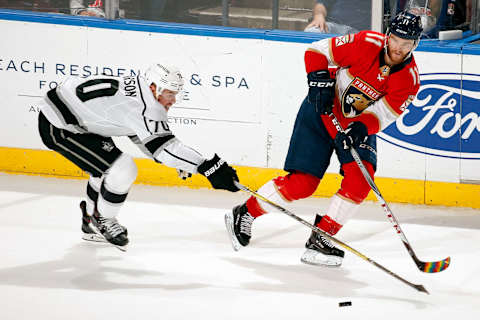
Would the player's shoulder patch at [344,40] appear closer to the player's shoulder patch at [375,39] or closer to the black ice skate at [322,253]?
the player's shoulder patch at [375,39]

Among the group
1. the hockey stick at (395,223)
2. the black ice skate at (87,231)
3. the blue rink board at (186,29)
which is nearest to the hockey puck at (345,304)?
the hockey stick at (395,223)

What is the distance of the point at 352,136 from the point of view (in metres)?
3.50

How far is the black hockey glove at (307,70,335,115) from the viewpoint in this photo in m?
3.53

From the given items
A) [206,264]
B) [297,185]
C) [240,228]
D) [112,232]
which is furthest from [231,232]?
[112,232]

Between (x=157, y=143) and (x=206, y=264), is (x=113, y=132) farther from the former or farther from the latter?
(x=206, y=264)

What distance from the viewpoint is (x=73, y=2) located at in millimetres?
5008

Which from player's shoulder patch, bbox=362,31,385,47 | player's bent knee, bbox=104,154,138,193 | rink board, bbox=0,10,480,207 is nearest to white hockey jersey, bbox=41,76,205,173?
→ player's bent knee, bbox=104,154,138,193

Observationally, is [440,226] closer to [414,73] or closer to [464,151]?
[464,151]

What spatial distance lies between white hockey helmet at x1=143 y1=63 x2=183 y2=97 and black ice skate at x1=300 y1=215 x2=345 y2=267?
3.10 feet

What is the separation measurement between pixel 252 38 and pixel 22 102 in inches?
56.5

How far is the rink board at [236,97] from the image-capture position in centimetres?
466

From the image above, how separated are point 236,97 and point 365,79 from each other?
4.52ft

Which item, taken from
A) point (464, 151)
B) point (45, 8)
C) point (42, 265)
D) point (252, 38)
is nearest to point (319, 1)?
point (252, 38)

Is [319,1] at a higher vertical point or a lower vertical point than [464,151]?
higher
